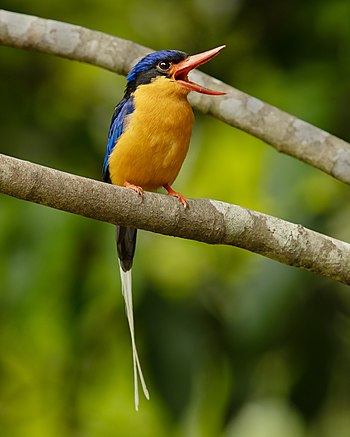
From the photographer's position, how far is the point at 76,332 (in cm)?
382

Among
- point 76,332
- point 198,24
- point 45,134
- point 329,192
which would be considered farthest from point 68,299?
point 198,24

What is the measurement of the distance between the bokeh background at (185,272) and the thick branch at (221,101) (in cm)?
34

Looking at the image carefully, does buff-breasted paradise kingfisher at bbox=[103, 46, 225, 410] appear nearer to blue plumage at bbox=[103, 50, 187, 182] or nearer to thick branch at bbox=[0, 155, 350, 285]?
blue plumage at bbox=[103, 50, 187, 182]

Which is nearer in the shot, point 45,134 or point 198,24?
point 45,134

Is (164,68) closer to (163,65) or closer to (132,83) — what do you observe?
(163,65)

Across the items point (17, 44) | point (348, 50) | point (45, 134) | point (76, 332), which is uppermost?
point (348, 50)

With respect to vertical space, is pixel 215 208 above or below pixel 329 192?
above

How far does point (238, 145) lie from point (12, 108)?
1.12 m

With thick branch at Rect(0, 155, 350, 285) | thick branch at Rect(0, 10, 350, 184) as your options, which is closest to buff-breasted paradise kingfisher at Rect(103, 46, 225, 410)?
thick branch at Rect(0, 10, 350, 184)

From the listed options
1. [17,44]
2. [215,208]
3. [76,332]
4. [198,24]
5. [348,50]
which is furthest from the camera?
[198,24]

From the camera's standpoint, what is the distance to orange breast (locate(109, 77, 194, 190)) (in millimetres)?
3645

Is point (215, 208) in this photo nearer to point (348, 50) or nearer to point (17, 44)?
point (17, 44)

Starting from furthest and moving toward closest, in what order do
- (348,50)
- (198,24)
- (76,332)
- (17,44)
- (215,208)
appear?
(198,24), (348,50), (76,332), (17,44), (215,208)

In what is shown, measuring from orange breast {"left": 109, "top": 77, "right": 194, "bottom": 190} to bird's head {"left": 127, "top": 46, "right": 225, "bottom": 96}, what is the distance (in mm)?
63
